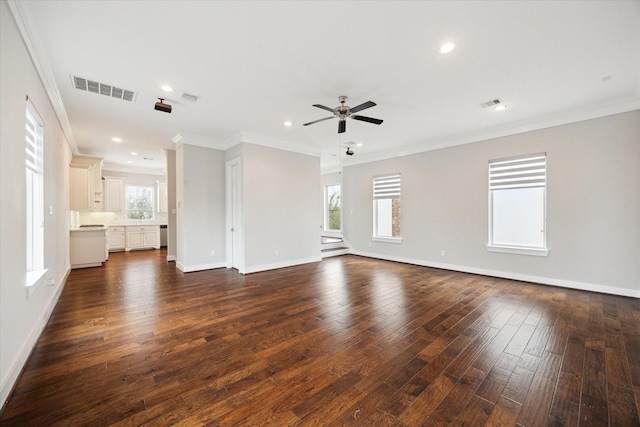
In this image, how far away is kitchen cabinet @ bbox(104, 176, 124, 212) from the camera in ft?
28.5

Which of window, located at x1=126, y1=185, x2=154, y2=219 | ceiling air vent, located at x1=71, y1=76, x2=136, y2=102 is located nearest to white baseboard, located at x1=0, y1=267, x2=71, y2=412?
ceiling air vent, located at x1=71, y1=76, x2=136, y2=102

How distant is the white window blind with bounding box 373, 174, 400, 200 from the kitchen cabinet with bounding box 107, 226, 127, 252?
26.9ft

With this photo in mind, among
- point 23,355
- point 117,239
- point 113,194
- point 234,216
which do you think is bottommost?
point 23,355

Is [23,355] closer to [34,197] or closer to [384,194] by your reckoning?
[34,197]

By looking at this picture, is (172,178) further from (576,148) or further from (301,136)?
(576,148)

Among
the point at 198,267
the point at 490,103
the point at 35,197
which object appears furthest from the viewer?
the point at 198,267

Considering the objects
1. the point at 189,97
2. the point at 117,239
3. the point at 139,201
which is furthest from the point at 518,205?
the point at 139,201

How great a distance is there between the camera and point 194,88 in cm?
343

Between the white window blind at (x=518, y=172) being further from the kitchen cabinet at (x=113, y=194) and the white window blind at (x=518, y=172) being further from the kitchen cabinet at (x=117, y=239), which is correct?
the kitchen cabinet at (x=113, y=194)

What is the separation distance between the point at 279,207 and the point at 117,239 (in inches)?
249

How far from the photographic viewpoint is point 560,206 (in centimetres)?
442

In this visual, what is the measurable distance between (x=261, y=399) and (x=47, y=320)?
3.06m

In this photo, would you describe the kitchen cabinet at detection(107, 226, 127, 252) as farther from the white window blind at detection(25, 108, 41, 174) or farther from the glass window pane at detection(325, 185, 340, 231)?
the glass window pane at detection(325, 185, 340, 231)

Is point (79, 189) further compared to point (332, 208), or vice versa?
point (332, 208)
